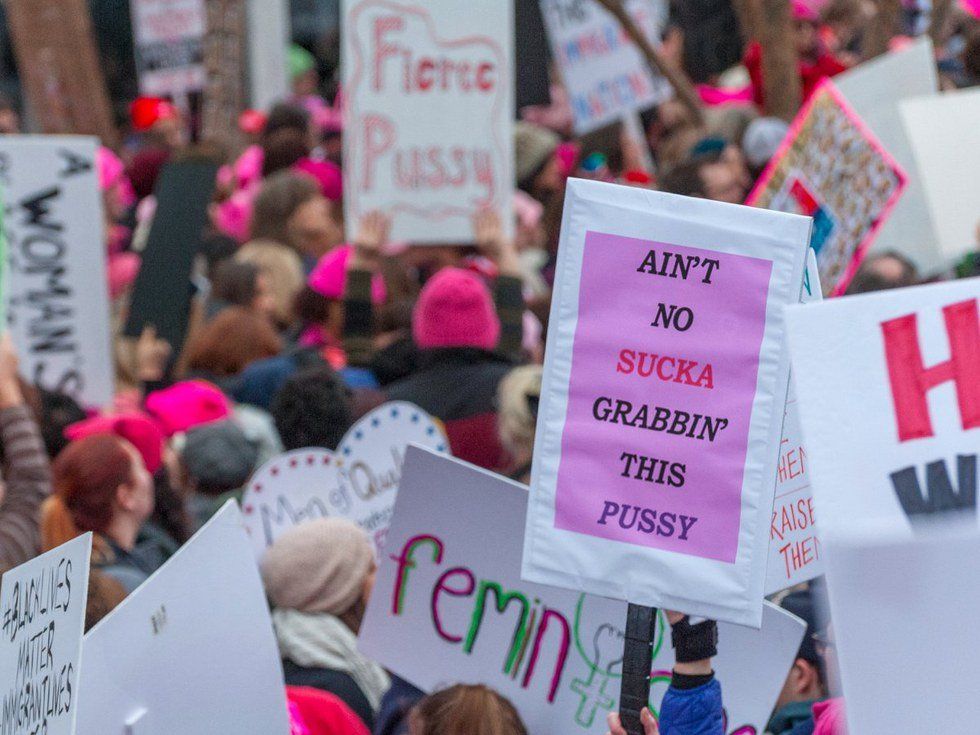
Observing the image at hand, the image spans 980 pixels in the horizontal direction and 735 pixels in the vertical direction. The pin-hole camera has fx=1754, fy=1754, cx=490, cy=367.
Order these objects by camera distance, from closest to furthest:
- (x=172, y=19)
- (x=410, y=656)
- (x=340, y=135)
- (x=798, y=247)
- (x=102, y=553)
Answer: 1. (x=798, y=247)
2. (x=410, y=656)
3. (x=102, y=553)
4. (x=340, y=135)
5. (x=172, y=19)

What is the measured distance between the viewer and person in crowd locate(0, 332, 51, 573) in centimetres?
420

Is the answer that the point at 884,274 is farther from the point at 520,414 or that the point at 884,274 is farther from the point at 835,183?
the point at 520,414

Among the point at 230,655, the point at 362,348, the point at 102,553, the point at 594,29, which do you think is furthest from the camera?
the point at 594,29

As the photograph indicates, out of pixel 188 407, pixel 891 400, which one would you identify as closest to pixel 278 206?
pixel 188 407

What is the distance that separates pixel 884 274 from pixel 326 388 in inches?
73.7

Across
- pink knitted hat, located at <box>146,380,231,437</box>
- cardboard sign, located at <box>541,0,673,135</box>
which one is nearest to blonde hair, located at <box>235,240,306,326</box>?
pink knitted hat, located at <box>146,380,231,437</box>

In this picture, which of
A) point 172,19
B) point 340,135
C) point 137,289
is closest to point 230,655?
point 137,289

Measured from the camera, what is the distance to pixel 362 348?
6.09m

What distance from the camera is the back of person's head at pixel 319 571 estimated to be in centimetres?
383

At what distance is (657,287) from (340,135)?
8.25 metres

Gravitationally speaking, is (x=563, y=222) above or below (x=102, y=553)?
above

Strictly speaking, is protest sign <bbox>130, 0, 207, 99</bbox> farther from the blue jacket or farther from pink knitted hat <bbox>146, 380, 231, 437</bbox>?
the blue jacket

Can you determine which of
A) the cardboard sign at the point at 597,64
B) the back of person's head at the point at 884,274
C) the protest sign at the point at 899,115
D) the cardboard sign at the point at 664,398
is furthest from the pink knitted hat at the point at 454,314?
the cardboard sign at the point at 597,64

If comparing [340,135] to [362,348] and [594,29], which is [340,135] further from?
[362,348]
